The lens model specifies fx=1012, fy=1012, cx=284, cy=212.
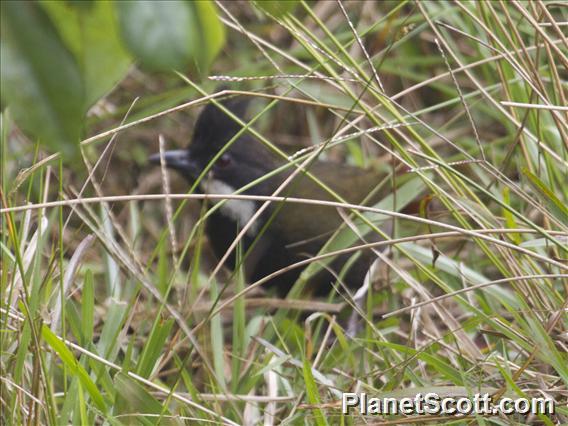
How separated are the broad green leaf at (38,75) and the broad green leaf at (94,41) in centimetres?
2

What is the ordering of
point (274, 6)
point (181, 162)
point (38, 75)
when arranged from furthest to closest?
point (181, 162) < point (274, 6) < point (38, 75)

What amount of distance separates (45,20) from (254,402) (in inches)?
70.6

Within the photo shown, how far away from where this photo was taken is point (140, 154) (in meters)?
5.14

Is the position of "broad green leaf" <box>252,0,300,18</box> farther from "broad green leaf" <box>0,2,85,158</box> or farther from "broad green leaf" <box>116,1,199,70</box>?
"broad green leaf" <box>0,2,85,158</box>

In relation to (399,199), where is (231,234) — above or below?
below

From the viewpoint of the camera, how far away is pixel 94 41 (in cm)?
93

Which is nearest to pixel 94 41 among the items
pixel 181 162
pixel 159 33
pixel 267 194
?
pixel 159 33

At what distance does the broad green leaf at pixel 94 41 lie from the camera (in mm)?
903

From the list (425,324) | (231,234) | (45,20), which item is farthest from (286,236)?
(45,20)

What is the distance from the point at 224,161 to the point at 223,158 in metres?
0.02

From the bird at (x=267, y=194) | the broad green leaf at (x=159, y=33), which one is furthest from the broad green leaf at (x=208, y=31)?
the bird at (x=267, y=194)

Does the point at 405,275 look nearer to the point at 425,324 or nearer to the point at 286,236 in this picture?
the point at 425,324

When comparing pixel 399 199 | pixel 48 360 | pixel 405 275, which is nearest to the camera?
pixel 48 360

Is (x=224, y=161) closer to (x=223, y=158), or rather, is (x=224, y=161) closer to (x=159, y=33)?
(x=223, y=158)
